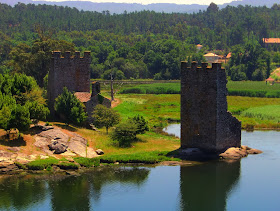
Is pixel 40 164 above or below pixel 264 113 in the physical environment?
above

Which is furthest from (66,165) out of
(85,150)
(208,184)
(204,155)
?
(204,155)

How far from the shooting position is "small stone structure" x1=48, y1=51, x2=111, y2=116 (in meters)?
55.0

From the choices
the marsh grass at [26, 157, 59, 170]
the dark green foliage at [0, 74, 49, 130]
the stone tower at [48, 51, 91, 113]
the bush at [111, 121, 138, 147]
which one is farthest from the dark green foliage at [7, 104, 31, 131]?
the stone tower at [48, 51, 91, 113]

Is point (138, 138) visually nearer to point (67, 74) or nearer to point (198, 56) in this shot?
point (67, 74)

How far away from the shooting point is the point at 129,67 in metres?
131

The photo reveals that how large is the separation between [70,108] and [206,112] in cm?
1376

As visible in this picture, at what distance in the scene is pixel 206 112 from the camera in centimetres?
4512

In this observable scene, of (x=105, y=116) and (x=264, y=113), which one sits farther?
(x=264, y=113)

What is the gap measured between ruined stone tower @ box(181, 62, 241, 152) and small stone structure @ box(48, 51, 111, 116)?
11915 mm

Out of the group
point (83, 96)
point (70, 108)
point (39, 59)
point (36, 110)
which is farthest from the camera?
point (39, 59)

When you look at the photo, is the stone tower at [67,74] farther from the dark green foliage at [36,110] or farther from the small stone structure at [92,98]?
the dark green foliage at [36,110]

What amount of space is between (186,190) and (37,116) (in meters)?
16.2

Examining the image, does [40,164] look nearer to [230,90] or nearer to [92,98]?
[92,98]

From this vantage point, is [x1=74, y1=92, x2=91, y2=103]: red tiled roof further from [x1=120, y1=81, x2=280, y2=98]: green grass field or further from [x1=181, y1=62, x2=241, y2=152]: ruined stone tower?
[x1=120, y1=81, x2=280, y2=98]: green grass field
